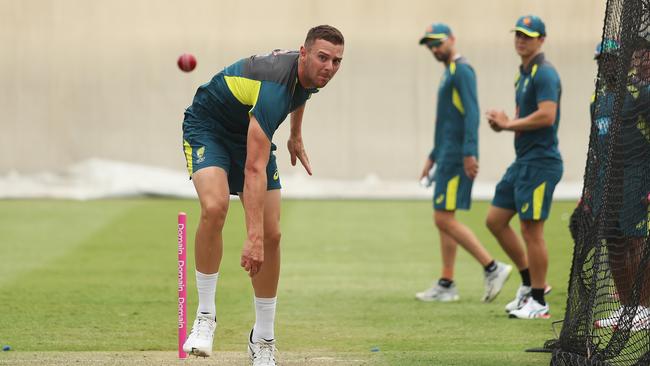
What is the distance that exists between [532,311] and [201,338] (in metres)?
3.15

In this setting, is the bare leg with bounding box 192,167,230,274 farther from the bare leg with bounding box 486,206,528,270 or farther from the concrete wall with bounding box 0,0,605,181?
the concrete wall with bounding box 0,0,605,181

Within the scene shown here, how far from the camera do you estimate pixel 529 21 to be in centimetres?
823

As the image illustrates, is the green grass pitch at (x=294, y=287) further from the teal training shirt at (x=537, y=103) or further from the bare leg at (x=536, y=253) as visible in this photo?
the teal training shirt at (x=537, y=103)

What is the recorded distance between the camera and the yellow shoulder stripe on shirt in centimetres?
572

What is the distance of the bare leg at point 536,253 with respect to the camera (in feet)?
27.2

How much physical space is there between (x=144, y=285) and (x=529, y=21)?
398cm

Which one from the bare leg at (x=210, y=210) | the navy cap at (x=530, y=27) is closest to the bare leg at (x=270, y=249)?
the bare leg at (x=210, y=210)

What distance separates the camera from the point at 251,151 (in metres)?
5.49

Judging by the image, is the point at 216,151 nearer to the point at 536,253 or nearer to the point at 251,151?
the point at 251,151

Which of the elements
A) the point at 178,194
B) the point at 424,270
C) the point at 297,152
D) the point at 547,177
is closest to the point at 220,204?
the point at 297,152

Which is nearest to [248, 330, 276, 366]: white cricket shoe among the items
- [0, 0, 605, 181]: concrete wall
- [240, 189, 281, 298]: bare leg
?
[240, 189, 281, 298]: bare leg

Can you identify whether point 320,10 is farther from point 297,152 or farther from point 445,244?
point 297,152

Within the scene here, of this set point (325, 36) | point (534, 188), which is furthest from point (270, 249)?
point (534, 188)

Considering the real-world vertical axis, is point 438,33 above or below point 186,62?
above
